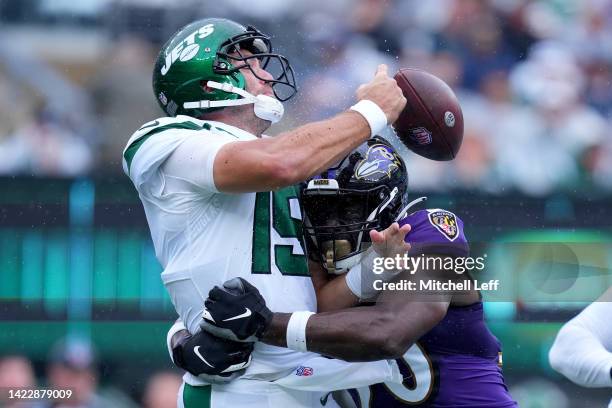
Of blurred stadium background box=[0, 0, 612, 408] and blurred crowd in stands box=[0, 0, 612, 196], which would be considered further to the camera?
blurred crowd in stands box=[0, 0, 612, 196]

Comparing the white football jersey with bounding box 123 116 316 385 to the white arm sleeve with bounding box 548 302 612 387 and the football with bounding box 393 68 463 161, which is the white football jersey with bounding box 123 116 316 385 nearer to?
the football with bounding box 393 68 463 161

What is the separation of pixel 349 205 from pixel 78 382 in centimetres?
233

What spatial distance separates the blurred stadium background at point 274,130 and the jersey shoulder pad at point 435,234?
5.87 feet

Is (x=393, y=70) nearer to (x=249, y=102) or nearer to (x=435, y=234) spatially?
(x=249, y=102)

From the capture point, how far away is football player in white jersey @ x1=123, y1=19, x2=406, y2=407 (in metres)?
2.26

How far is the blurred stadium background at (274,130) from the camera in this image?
4.26 metres

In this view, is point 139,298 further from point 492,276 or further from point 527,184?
point 527,184

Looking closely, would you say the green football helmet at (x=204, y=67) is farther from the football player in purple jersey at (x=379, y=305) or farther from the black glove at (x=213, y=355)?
the black glove at (x=213, y=355)

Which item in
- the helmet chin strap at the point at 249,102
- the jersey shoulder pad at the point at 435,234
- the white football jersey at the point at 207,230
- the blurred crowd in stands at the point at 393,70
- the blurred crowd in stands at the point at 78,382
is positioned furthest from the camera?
the blurred crowd in stands at the point at 393,70

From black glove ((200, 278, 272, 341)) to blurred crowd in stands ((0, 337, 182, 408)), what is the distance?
221 cm

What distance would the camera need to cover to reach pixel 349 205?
251cm

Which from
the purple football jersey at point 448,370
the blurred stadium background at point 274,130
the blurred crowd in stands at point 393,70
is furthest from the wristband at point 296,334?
the blurred crowd in stands at point 393,70

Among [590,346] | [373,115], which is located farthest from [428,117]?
[590,346]

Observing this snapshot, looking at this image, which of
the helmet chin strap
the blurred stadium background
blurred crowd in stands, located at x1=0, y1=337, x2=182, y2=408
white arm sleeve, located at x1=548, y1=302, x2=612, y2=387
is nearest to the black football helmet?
the helmet chin strap
